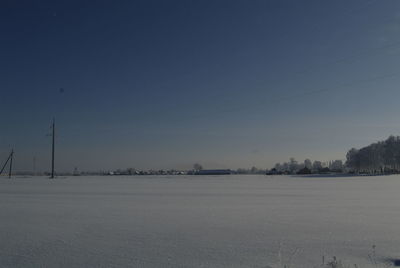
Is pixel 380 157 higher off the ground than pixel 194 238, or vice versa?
pixel 380 157

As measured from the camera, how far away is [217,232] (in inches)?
397

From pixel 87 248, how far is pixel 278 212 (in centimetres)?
883

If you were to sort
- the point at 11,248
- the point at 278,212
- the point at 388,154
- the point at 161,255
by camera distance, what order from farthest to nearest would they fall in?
the point at 388,154 < the point at 278,212 < the point at 11,248 < the point at 161,255

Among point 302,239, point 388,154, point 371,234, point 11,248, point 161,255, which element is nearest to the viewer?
point 161,255

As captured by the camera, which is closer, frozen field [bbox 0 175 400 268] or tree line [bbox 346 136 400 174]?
frozen field [bbox 0 175 400 268]

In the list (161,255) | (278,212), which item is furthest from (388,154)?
(161,255)

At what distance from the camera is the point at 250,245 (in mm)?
8406

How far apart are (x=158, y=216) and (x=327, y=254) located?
740cm

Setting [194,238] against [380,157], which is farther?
[380,157]

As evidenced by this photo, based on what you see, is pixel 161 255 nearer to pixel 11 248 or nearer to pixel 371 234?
pixel 11 248

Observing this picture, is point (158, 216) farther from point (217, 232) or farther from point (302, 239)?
point (302, 239)

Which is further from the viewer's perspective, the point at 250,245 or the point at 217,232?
the point at 217,232

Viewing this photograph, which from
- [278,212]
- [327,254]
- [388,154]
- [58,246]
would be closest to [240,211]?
[278,212]

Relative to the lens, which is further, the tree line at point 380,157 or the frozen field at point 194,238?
the tree line at point 380,157
